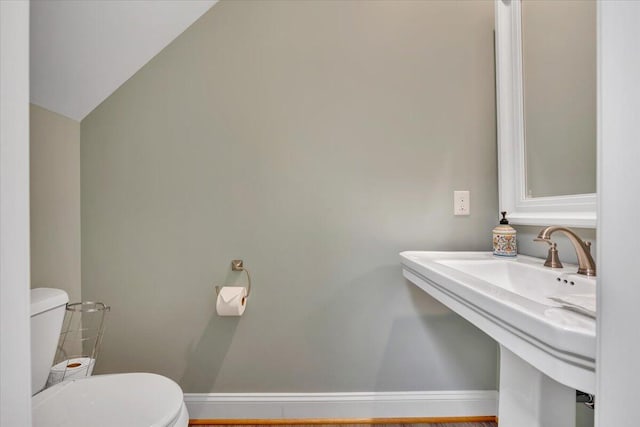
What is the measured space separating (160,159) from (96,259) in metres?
0.55

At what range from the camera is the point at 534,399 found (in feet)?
2.51

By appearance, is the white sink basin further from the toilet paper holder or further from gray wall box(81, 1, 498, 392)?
the toilet paper holder

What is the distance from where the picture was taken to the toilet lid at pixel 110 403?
2.67 feet

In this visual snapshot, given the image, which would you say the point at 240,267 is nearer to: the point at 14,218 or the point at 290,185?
the point at 290,185

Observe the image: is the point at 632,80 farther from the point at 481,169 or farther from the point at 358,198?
the point at 481,169

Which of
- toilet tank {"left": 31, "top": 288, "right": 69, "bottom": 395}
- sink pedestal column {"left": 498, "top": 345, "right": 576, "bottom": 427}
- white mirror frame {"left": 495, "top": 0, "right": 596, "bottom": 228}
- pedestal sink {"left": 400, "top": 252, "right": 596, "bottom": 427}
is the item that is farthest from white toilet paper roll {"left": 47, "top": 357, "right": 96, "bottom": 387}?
white mirror frame {"left": 495, "top": 0, "right": 596, "bottom": 228}

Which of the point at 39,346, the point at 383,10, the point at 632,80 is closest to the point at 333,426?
the point at 39,346

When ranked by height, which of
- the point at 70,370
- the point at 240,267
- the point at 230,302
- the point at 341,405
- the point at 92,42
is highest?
the point at 92,42

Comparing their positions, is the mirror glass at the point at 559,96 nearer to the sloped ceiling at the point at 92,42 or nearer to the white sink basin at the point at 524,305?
the white sink basin at the point at 524,305

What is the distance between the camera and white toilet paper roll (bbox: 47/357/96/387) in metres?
1.12

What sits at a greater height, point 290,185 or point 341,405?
point 290,185

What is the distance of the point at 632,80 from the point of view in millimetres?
284

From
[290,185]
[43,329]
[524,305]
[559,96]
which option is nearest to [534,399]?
[524,305]

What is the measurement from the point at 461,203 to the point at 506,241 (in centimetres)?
26
